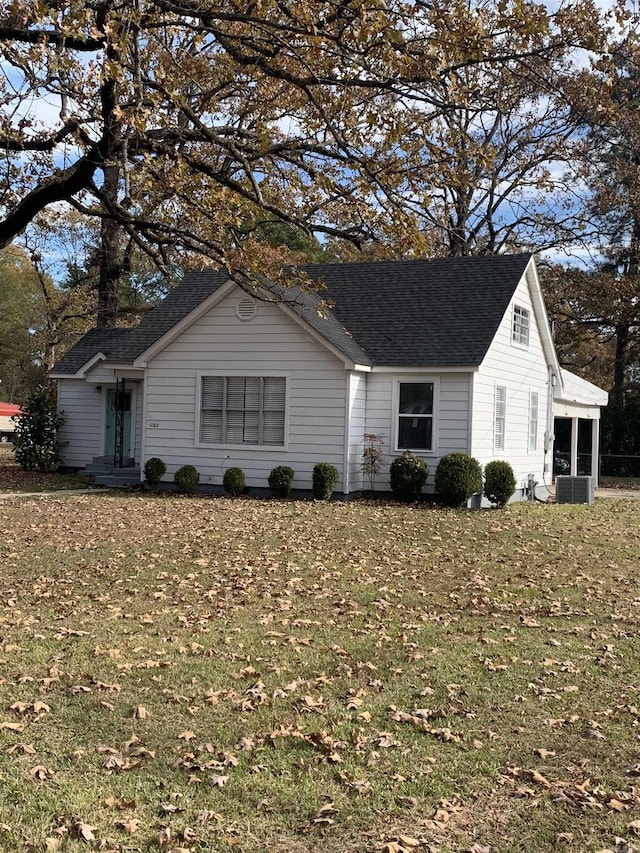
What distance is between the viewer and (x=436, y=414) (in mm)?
18875

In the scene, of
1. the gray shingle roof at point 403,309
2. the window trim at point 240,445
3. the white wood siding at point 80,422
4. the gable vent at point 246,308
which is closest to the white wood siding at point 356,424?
the gray shingle roof at point 403,309

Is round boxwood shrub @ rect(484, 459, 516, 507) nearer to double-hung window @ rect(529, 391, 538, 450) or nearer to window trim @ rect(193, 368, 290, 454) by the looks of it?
double-hung window @ rect(529, 391, 538, 450)

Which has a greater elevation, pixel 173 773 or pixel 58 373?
pixel 58 373

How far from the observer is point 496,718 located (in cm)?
571

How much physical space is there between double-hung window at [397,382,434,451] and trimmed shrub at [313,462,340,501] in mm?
1878

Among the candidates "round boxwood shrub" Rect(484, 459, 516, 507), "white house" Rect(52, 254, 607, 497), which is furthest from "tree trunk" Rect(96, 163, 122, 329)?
"round boxwood shrub" Rect(484, 459, 516, 507)

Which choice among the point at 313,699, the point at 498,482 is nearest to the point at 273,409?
the point at 498,482

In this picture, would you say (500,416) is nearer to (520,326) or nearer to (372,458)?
(520,326)

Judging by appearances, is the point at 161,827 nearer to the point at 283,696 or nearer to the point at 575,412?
→ the point at 283,696

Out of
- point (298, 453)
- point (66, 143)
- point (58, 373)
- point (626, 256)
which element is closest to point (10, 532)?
point (66, 143)

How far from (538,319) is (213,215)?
47.5 ft

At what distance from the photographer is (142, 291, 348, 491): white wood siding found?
18922 millimetres

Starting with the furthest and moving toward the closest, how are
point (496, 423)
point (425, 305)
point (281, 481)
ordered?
point (425, 305) → point (496, 423) → point (281, 481)

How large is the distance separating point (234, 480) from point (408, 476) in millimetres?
4005
